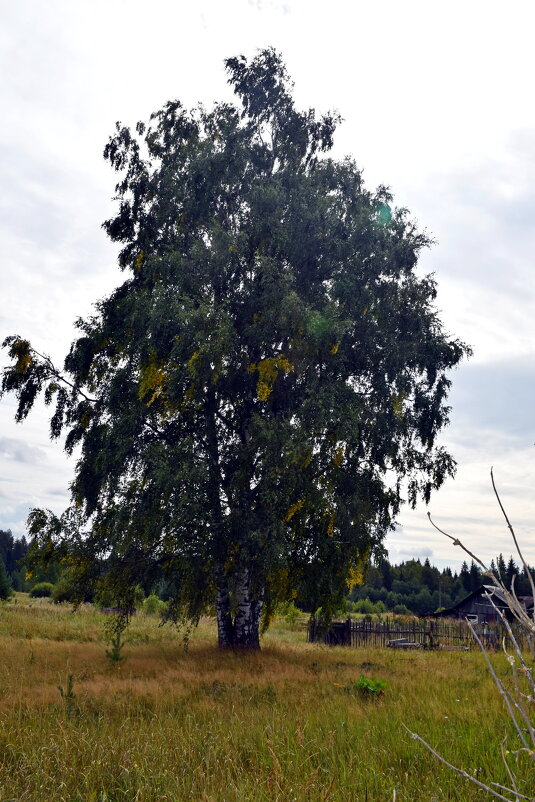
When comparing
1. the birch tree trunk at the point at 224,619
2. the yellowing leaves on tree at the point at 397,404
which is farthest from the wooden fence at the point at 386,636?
the yellowing leaves on tree at the point at 397,404

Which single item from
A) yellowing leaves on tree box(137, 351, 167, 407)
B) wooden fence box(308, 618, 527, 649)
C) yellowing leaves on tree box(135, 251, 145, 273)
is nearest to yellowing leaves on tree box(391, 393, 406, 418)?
yellowing leaves on tree box(137, 351, 167, 407)

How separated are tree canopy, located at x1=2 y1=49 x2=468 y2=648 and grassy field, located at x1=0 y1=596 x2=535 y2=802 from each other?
11.7 ft

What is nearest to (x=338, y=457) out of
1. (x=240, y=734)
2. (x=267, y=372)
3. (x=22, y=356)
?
(x=267, y=372)

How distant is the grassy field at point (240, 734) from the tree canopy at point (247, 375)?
3.56 m

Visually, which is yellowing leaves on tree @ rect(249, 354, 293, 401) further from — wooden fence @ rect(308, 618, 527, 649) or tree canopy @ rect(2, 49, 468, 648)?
wooden fence @ rect(308, 618, 527, 649)

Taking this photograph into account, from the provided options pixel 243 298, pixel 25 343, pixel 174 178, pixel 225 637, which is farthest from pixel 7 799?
pixel 174 178

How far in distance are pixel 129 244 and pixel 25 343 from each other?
15.3 feet

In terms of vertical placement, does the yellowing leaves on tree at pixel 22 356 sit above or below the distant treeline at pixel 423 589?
above

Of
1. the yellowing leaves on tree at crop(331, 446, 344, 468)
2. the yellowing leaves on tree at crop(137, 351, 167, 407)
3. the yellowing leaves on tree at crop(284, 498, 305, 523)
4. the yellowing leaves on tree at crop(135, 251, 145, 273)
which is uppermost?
the yellowing leaves on tree at crop(135, 251, 145, 273)

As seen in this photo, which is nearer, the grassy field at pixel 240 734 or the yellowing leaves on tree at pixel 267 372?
the grassy field at pixel 240 734

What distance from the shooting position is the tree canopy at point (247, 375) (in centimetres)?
1498

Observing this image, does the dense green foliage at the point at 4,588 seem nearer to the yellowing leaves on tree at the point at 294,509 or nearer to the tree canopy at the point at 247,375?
the tree canopy at the point at 247,375

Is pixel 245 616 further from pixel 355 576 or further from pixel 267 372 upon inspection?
pixel 267 372

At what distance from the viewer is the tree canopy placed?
14984 mm
